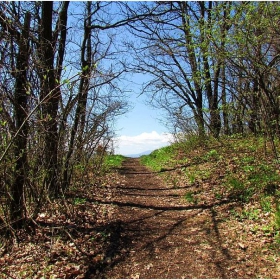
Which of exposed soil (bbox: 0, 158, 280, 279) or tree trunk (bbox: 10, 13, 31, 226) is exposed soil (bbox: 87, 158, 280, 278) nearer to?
exposed soil (bbox: 0, 158, 280, 279)

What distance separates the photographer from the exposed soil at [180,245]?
11.2 ft

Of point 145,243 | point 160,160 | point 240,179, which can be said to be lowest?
point 145,243

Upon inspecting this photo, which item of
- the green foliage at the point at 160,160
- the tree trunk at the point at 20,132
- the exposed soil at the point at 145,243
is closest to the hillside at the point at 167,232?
the exposed soil at the point at 145,243

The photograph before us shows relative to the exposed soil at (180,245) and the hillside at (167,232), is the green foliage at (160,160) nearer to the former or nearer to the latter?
the hillside at (167,232)

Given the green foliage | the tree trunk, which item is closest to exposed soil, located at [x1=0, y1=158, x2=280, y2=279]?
the tree trunk

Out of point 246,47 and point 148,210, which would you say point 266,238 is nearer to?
point 148,210

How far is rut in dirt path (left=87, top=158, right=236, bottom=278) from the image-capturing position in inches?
137

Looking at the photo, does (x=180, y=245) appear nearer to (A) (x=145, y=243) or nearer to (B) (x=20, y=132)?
(A) (x=145, y=243)

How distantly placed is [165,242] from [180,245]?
0.90 feet

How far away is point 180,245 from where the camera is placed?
4105 mm

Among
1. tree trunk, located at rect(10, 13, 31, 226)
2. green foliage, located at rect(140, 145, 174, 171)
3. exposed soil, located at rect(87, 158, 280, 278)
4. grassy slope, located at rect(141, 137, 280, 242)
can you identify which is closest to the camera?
exposed soil, located at rect(87, 158, 280, 278)

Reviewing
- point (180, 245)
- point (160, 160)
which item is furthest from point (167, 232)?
point (160, 160)

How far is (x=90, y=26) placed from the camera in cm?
772

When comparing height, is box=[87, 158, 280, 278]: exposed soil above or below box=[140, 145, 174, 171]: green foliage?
below
